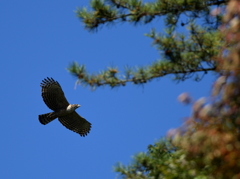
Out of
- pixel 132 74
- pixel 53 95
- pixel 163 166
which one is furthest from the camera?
pixel 53 95

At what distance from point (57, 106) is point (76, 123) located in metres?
0.90

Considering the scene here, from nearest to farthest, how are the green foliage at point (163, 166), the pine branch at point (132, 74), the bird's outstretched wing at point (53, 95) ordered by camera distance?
the green foliage at point (163, 166)
the pine branch at point (132, 74)
the bird's outstretched wing at point (53, 95)

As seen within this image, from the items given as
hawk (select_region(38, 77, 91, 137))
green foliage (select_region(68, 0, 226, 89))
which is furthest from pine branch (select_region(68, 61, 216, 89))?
hawk (select_region(38, 77, 91, 137))

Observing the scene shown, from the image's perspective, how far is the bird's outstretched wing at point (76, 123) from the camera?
11.2m

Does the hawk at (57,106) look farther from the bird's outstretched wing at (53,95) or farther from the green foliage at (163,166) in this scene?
the green foliage at (163,166)

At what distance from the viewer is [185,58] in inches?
251

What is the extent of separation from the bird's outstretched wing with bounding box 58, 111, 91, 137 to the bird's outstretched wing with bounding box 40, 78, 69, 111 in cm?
43

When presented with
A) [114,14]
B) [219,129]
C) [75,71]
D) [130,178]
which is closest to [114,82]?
[75,71]

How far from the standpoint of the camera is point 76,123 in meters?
11.5

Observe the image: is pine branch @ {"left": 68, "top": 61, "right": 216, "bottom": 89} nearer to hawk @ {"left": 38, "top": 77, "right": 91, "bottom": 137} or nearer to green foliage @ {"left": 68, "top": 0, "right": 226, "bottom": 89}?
green foliage @ {"left": 68, "top": 0, "right": 226, "bottom": 89}

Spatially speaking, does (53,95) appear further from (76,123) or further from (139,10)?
(139,10)

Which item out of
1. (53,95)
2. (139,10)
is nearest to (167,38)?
(139,10)

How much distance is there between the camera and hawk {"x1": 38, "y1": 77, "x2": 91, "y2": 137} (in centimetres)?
1059

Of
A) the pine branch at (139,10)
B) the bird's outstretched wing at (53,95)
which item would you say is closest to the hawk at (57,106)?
the bird's outstretched wing at (53,95)
